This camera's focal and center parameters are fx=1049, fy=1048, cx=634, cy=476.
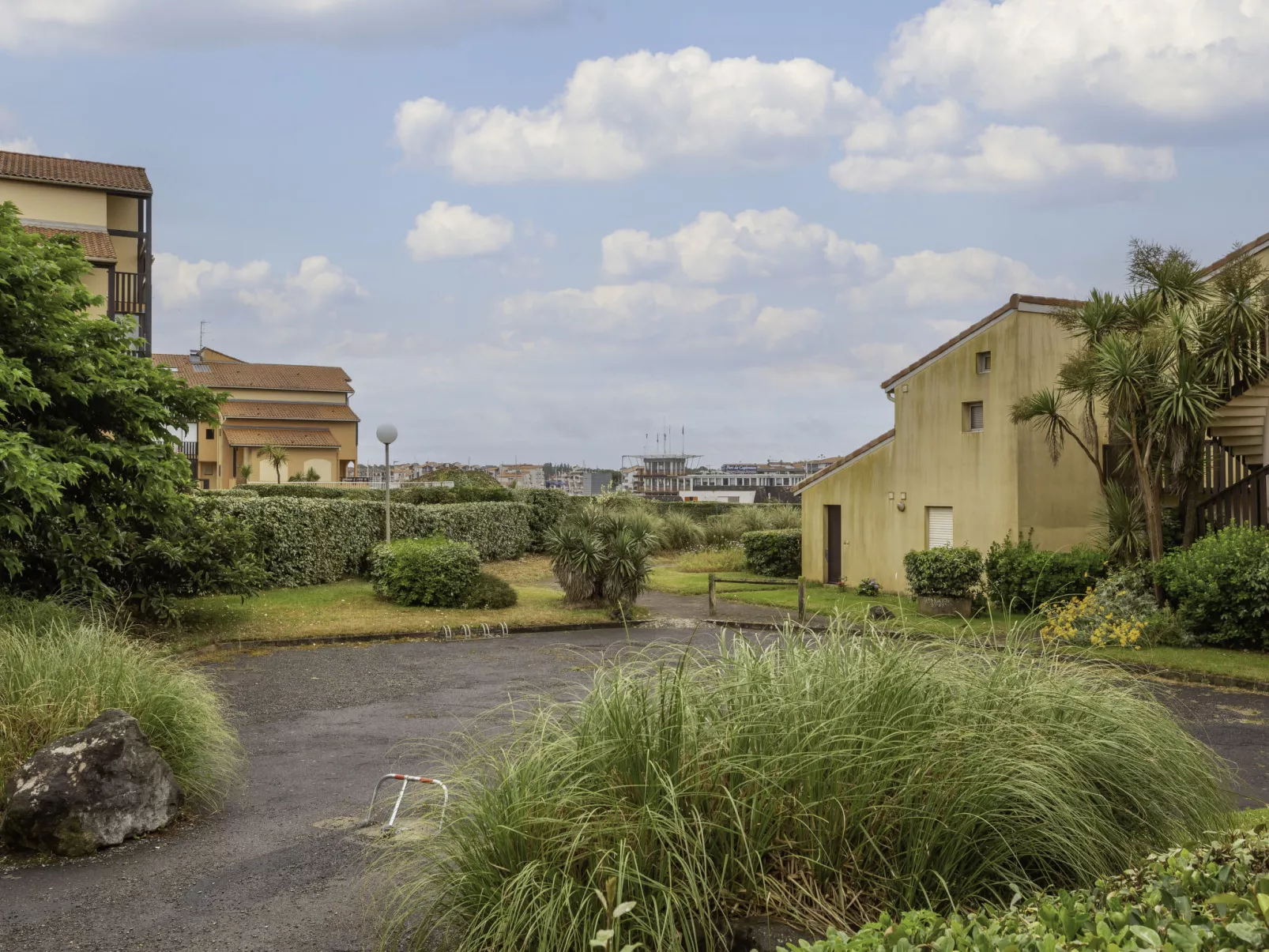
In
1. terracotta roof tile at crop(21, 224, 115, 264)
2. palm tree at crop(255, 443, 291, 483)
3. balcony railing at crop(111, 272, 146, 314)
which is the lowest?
palm tree at crop(255, 443, 291, 483)

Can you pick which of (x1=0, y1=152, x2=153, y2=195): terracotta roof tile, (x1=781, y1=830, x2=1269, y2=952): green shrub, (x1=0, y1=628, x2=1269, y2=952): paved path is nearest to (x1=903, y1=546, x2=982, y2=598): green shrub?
(x1=0, y1=628, x2=1269, y2=952): paved path

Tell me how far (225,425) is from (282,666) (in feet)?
170

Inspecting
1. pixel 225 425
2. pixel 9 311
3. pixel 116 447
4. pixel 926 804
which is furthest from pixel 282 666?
pixel 225 425

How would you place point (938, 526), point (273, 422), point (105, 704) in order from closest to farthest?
point (105, 704)
point (938, 526)
point (273, 422)

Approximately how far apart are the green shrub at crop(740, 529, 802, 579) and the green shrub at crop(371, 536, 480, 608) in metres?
9.91

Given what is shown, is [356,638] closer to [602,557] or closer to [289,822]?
[602,557]

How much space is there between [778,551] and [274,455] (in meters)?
39.5

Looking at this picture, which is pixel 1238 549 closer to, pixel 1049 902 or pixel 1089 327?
pixel 1089 327

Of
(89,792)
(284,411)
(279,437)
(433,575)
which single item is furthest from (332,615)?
(284,411)

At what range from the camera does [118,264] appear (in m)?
31.3

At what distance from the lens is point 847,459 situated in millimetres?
24016

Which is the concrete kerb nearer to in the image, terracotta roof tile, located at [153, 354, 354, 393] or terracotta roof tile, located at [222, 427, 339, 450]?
terracotta roof tile, located at [222, 427, 339, 450]

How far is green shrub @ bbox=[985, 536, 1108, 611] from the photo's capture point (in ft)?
56.5

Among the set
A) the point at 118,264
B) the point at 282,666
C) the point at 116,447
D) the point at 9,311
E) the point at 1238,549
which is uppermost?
the point at 118,264
